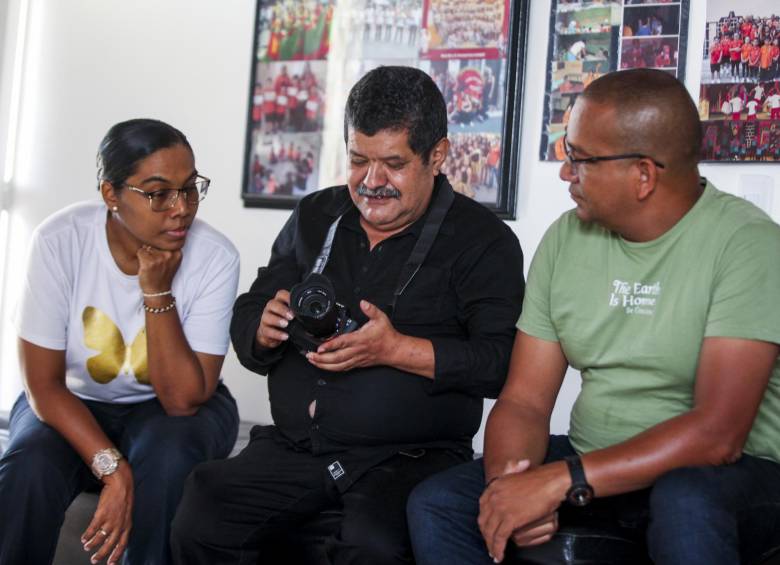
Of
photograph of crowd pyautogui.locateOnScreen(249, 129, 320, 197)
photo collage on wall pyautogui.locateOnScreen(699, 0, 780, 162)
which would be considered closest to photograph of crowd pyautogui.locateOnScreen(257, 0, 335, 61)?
photograph of crowd pyautogui.locateOnScreen(249, 129, 320, 197)

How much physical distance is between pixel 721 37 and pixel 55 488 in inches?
86.7

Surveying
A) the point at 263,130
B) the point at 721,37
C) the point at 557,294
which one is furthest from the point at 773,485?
the point at 263,130

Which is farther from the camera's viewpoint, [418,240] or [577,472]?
[418,240]

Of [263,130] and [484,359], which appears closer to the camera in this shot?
[484,359]

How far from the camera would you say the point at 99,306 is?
2.28 meters

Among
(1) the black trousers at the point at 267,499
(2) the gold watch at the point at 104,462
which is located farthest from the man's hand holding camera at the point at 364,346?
(2) the gold watch at the point at 104,462

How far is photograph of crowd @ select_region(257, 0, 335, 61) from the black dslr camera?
1.67 meters

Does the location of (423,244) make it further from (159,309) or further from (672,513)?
(672,513)

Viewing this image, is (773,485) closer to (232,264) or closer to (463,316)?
(463,316)

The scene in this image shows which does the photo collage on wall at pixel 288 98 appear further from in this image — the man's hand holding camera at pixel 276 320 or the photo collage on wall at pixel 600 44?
the man's hand holding camera at pixel 276 320

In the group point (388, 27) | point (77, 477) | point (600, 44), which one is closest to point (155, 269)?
point (77, 477)

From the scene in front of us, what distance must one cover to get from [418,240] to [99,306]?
31.6 inches

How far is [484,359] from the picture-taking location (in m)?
1.98

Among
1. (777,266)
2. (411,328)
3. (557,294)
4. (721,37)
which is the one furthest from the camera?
(721,37)
